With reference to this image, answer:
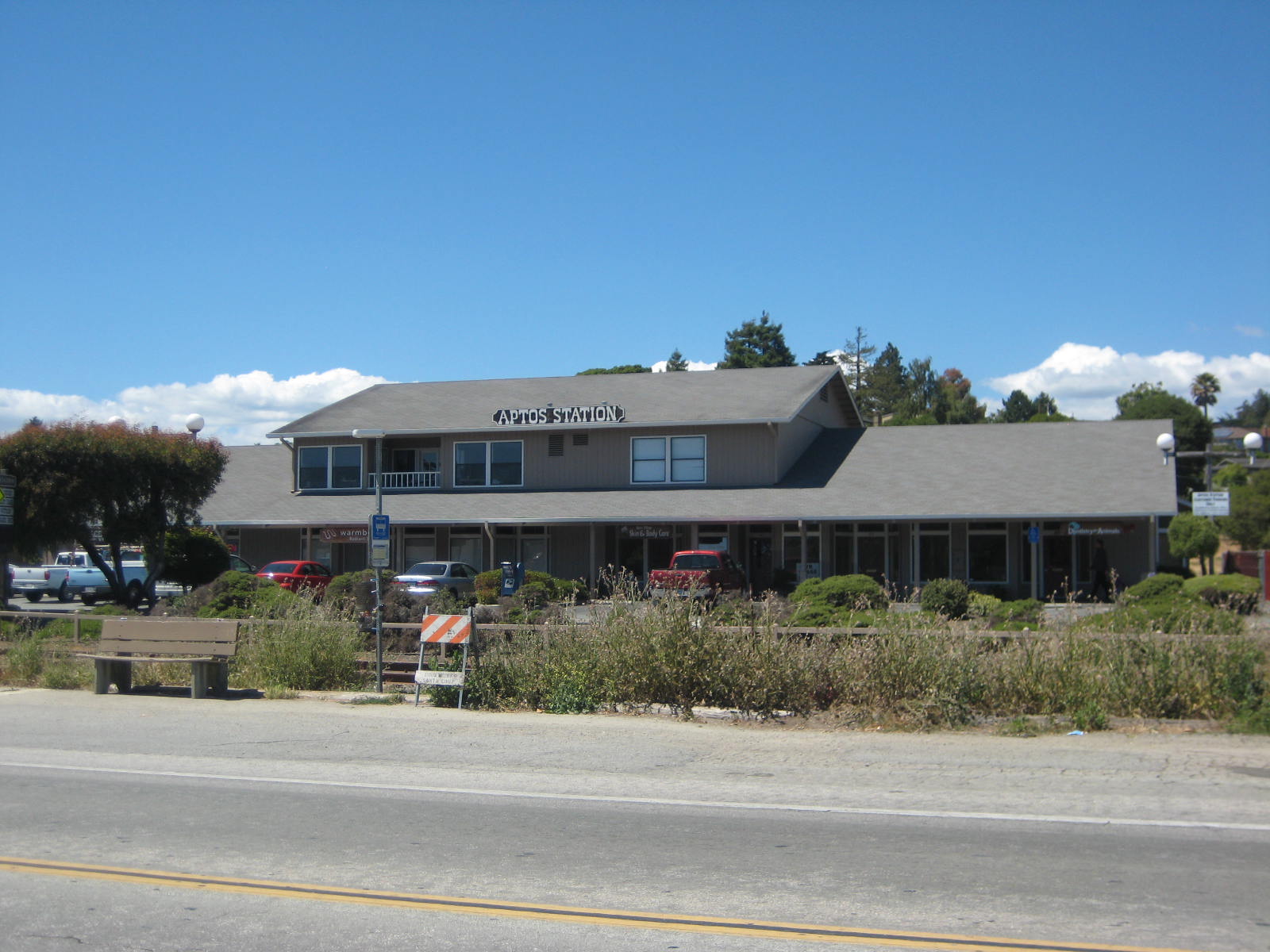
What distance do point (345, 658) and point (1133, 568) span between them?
80.7 ft

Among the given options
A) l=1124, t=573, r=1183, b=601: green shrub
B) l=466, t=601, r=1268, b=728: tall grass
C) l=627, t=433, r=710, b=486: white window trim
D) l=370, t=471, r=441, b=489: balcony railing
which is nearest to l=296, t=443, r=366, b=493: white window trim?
l=370, t=471, r=441, b=489: balcony railing

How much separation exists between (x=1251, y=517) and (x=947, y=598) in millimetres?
33498

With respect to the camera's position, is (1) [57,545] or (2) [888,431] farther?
(2) [888,431]

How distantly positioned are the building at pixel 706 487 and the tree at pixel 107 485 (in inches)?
224

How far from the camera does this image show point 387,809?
8.77 m

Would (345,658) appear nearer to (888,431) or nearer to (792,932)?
(792,932)

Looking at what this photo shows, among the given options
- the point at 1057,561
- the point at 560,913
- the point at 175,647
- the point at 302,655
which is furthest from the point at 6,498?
the point at 1057,561

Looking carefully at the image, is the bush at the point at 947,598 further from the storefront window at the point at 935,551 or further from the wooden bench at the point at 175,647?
the wooden bench at the point at 175,647

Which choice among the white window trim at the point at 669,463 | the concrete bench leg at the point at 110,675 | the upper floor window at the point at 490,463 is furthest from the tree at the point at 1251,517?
the concrete bench leg at the point at 110,675

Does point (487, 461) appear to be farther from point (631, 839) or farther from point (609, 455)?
point (631, 839)

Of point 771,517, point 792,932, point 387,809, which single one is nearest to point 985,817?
point 792,932

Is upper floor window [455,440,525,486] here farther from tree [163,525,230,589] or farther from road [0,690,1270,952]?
road [0,690,1270,952]

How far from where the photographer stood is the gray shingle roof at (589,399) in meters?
36.5

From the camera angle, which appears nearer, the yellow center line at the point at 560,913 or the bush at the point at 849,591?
the yellow center line at the point at 560,913
